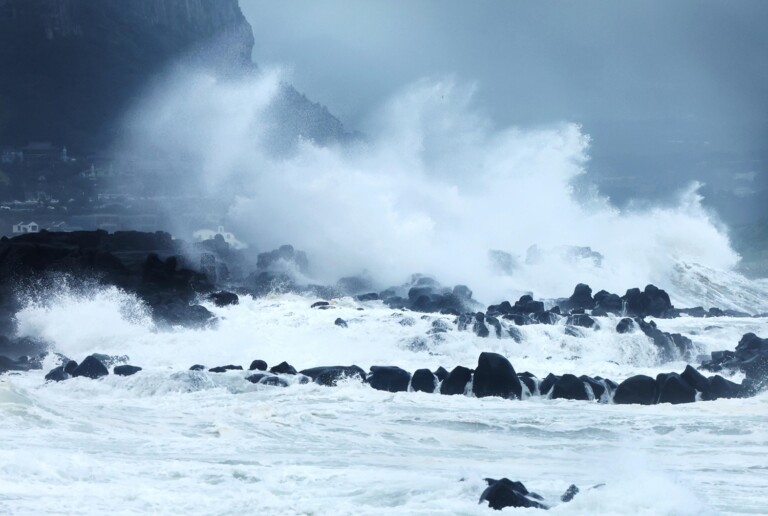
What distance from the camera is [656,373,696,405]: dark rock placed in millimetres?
16250

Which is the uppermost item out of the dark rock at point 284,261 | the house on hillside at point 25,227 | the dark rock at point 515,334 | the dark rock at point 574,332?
the house on hillside at point 25,227

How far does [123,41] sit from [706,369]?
59.4 m

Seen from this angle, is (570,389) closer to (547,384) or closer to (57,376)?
(547,384)

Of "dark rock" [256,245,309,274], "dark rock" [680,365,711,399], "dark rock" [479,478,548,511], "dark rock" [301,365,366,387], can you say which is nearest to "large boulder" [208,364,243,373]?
"dark rock" [301,365,366,387]

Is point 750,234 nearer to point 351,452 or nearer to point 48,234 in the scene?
point 48,234

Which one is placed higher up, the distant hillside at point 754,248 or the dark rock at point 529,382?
the distant hillside at point 754,248

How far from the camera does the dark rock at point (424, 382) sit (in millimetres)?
17391

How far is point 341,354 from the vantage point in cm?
2280

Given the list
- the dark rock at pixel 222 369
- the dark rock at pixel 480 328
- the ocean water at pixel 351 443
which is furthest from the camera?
the dark rock at pixel 480 328

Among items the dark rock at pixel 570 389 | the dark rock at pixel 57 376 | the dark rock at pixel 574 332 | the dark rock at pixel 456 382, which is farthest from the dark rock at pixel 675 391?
the dark rock at pixel 57 376

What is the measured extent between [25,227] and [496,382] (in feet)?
131

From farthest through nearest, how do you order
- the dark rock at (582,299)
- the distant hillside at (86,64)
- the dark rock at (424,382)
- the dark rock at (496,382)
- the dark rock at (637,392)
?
1. the distant hillside at (86,64)
2. the dark rock at (582,299)
3. the dark rock at (424,382)
4. the dark rock at (496,382)
5. the dark rock at (637,392)

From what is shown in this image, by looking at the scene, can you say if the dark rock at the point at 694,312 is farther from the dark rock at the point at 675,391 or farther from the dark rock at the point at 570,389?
the dark rock at the point at 570,389

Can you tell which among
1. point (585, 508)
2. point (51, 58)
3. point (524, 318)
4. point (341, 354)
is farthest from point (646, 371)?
point (51, 58)
